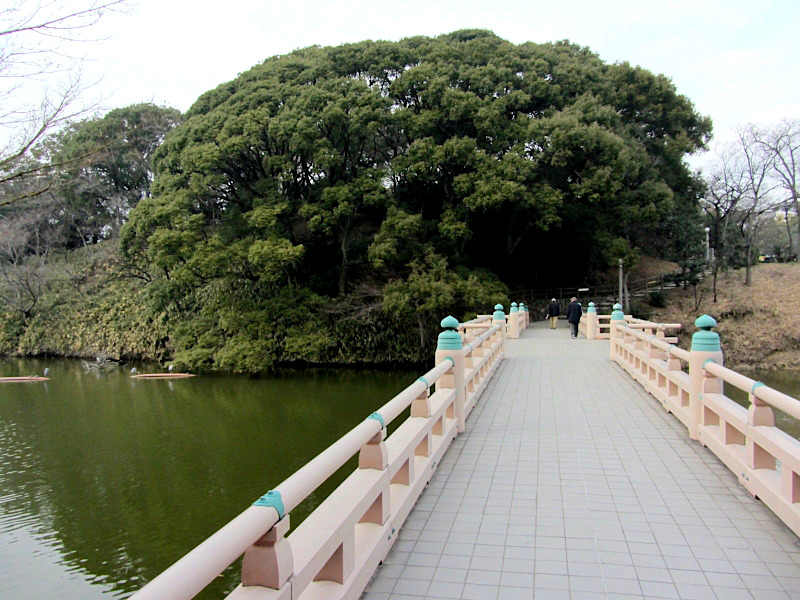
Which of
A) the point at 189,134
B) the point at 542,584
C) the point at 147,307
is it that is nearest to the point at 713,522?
the point at 542,584

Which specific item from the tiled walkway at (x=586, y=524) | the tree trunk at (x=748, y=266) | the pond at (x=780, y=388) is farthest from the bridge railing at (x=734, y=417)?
the tree trunk at (x=748, y=266)

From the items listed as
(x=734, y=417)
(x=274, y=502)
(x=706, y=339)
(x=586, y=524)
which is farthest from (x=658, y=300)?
(x=274, y=502)

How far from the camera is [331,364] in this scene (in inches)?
961

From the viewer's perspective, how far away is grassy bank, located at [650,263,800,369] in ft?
81.8

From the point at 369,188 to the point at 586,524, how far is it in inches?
736

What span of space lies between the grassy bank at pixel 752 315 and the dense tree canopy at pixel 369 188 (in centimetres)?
575

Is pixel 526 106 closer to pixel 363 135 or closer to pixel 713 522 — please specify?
pixel 363 135

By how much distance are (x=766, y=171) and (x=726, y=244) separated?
14.0 ft

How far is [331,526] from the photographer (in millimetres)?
2793

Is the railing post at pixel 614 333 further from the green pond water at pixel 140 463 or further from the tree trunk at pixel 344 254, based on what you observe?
the tree trunk at pixel 344 254

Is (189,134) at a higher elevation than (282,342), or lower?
higher

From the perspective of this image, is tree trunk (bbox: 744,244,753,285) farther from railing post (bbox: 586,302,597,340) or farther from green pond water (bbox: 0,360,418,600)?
green pond water (bbox: 0,360,418,600)

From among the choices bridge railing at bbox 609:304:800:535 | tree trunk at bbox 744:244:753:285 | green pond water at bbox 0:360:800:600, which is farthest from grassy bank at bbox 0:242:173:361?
tree trunk at bbox 744:244:753:285

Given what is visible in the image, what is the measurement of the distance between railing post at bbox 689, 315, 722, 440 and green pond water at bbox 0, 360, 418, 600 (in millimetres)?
5437
